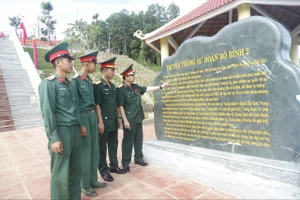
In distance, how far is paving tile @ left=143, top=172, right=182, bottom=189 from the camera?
2686 mm

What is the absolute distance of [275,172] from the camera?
2.04m

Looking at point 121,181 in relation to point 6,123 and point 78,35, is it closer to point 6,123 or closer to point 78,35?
point 6,123

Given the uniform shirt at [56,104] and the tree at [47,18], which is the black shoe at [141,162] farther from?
the tree at [47,18]

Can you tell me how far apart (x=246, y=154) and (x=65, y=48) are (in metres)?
2.38

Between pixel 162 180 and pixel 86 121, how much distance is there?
4.28 ft

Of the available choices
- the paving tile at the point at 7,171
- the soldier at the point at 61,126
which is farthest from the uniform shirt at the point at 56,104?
the paving tile at the point at 7,171

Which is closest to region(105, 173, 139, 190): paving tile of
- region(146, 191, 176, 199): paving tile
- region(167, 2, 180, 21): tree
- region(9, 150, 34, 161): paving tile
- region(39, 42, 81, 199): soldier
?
region(146, 191, 176, 199): paving tile

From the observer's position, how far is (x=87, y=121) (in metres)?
2.50

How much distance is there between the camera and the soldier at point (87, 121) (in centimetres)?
250

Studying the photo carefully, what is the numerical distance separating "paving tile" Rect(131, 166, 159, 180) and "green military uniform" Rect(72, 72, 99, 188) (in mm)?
726

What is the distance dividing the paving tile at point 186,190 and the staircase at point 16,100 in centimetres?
744

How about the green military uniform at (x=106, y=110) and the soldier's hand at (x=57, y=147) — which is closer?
the soldier's hand at (x=57, y=147)

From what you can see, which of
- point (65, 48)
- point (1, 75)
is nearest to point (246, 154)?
point (65, 48)

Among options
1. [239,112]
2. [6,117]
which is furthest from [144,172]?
[6,117]
